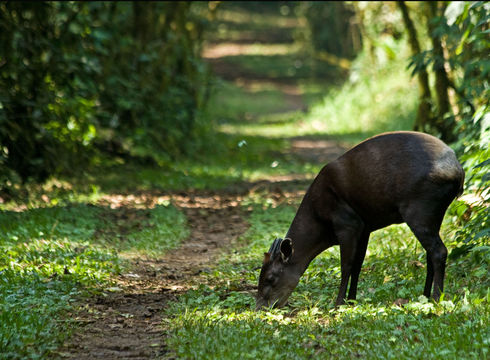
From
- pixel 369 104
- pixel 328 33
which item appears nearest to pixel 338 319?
pixel 369 104

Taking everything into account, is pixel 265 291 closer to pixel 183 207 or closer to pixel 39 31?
pixel 183 207

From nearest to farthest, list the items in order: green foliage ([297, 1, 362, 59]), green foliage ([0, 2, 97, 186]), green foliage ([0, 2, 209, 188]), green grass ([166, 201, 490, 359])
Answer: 1. green grass ([166, 201, 490, 359])
2. green foliage ([0, 2, 97, 186])
3. green foliage ([0, 2, 209, 188])
4. green foliage ([297, 1, 362, 59])

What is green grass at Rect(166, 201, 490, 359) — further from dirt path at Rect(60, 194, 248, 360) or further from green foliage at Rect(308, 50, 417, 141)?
green foliage at Rect(308, 50, 417, 141)

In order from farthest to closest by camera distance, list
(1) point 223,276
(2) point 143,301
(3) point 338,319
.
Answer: (1) point 223,276 → (2) point 143,301 → (3) point 338,319

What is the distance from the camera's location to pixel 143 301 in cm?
678

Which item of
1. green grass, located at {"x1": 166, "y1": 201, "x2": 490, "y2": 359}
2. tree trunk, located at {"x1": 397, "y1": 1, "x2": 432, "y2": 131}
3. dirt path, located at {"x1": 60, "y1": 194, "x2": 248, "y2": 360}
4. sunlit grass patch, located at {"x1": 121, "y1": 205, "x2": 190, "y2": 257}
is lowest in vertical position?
sunlit grass patch, located at {"x1": 121, "y1": 205, "x2": 190, "y2": 257}

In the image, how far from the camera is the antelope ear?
638 cm

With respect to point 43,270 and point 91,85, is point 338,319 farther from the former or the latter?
point 91,85

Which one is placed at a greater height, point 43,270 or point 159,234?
point 43,270

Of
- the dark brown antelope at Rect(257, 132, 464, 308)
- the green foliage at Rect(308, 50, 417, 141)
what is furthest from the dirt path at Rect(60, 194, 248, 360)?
the green foliage at Rect(308, 50, 417, 141)

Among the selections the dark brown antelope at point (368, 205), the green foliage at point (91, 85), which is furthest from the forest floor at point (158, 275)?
the green foliage at point (91, 85)

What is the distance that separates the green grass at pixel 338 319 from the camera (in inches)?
198

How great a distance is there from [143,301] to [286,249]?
57.8 inches

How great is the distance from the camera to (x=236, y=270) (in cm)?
791
